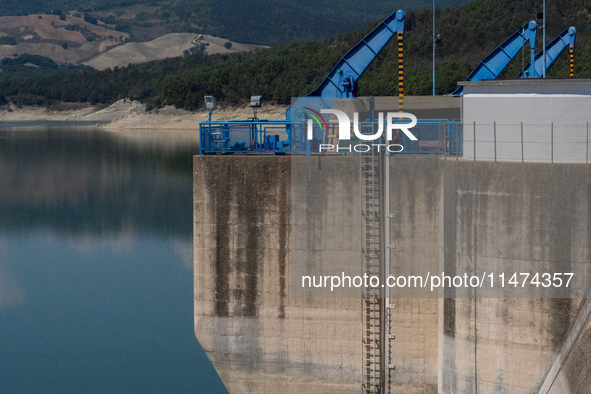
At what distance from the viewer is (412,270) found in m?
18.9

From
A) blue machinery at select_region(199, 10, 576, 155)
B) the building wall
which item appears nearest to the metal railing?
blue machinery at select_region(199, 10, 576, 155)

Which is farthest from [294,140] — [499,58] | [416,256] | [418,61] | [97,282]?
[418,61]

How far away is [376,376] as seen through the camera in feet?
63.0

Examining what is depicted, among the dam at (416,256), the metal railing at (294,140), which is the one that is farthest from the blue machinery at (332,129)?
the dam at (416,256)

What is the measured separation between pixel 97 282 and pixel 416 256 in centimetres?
2358

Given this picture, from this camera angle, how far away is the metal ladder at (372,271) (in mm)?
18797

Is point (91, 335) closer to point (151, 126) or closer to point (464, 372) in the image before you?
point (464, 372)

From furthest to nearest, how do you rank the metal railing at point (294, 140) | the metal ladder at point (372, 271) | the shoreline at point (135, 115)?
the shoreline at point (135, 115) → the metal railing at point (294, 140) → the metal ladder at point (372, 271)

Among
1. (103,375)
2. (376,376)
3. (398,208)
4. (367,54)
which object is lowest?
(103,375)

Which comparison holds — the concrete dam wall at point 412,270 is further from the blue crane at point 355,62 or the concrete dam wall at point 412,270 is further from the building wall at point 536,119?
the blue crane at point 355,62

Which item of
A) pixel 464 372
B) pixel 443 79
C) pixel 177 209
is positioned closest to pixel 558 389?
pixel 464 372

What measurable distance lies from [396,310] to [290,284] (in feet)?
8.59

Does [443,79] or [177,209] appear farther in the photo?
[443,79]

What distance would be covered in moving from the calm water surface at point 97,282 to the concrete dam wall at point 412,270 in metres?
9.15
